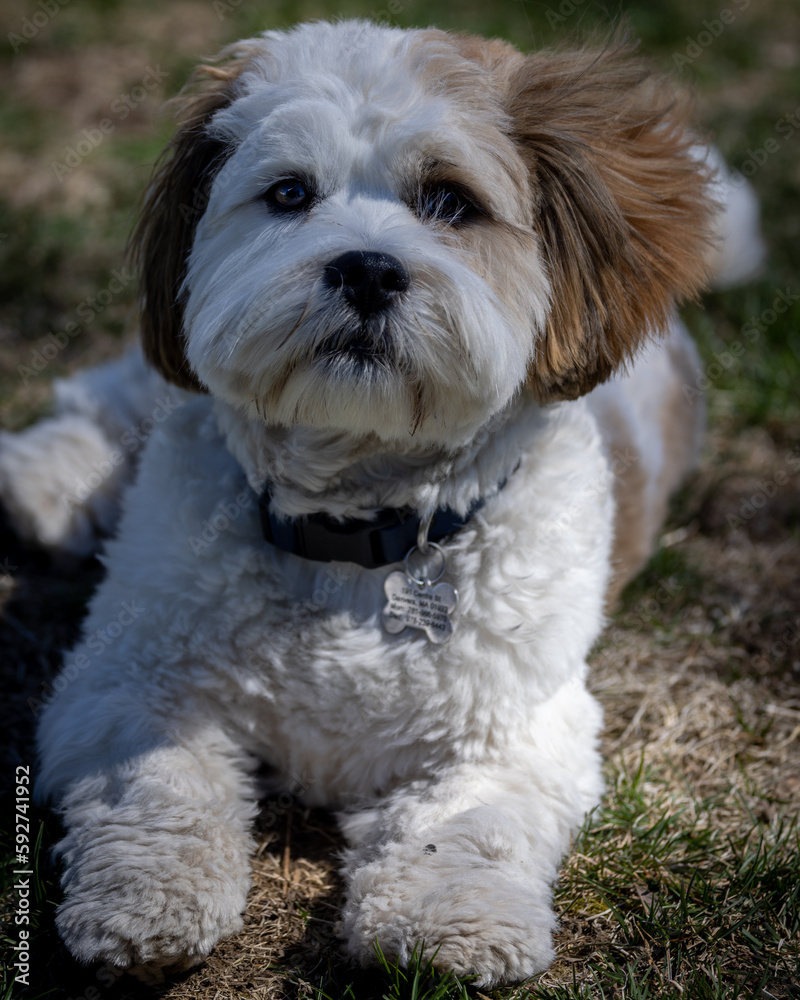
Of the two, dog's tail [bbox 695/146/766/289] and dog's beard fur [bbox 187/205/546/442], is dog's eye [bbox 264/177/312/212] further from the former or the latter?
dog's tail [bbox 695/146/766/289]

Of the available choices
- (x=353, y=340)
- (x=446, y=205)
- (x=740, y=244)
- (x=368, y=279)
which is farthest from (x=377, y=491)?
(x=740, y=244)

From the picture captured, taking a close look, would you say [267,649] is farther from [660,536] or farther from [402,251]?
[660,536]

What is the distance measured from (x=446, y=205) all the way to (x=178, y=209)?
0.69 m

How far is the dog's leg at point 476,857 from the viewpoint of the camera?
6.65 feet

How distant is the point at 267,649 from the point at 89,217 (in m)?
3.60

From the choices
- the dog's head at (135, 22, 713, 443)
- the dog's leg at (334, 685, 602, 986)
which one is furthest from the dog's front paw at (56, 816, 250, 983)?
the dog's head at (135, 22, 713, 443)

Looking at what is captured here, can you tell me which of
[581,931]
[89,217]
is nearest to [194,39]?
[89,217]

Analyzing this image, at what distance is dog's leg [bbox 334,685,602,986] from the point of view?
2.03 meters

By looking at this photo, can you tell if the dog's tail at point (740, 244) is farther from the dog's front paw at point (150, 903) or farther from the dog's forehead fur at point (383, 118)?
the dog's front paw at point (150, 903)

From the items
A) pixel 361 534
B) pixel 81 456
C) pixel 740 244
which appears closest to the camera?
pixel 361 534

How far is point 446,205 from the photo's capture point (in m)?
2.26

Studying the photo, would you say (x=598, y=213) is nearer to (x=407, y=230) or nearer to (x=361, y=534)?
(x=407, y=230)

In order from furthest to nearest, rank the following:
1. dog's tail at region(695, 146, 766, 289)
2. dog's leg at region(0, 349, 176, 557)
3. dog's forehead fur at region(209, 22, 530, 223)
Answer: dog's tail at region(695, 146, 766, 289), dog's leg at region(0, 349, 176, 557), dog's forehead fur at region(209, 22, 530, 223)

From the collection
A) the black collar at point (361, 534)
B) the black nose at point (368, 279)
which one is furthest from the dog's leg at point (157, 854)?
the black nose at point (368, 279)
